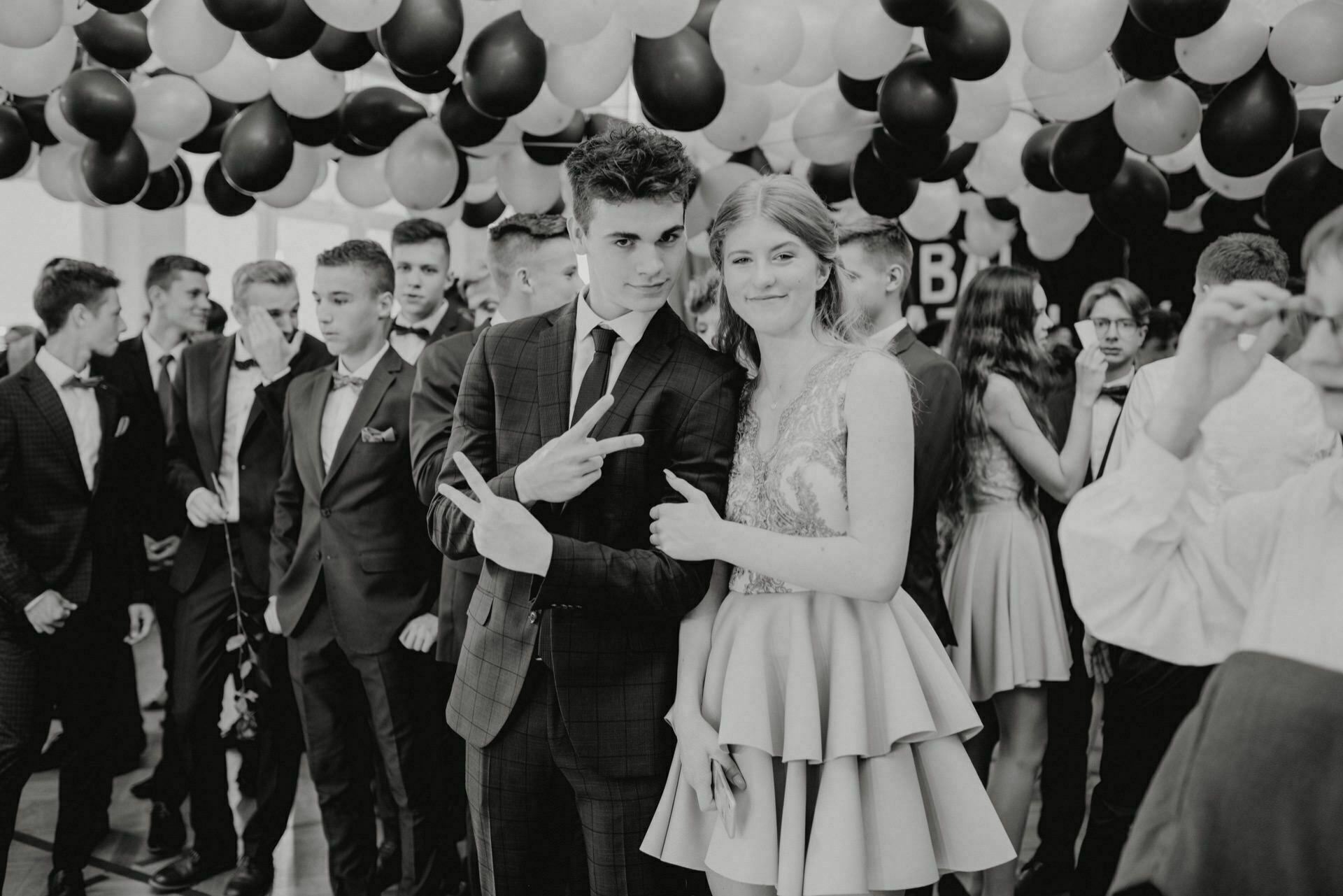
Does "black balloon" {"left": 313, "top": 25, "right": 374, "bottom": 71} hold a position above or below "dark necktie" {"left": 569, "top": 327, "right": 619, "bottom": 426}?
above

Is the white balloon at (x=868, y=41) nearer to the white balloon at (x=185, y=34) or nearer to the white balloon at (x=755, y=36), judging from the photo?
the white balloon at (x=755, y=36)

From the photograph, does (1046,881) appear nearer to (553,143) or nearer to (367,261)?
(367,261)

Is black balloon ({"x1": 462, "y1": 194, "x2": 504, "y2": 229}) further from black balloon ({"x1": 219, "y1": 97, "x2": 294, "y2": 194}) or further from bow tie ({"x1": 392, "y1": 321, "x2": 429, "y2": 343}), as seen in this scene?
bow tie ({"x1": 392, "y1": 321, "x2": 429, "y2": 343})

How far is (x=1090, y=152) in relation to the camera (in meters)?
3.86

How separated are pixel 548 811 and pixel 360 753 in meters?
1.24

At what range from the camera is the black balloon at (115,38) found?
365 centimetres

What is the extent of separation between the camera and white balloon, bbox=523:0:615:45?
327 centimetres

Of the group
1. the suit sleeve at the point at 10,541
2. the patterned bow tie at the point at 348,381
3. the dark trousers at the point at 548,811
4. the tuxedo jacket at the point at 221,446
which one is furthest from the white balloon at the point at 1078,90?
the suit sleeve at the point at 10,541

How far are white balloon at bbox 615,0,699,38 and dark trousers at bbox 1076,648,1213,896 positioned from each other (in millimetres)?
2366

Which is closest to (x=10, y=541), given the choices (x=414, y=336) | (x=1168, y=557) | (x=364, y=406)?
(x=364, y=406)

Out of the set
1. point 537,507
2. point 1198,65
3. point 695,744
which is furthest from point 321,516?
point 1198,65

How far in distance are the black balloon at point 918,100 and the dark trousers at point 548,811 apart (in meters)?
2.61

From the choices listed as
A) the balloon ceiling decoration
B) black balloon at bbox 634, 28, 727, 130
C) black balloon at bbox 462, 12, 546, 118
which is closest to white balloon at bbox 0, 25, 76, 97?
the balloon ceiling decoration

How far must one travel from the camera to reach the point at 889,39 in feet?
12.0
